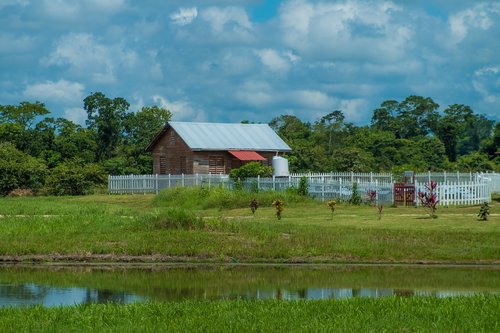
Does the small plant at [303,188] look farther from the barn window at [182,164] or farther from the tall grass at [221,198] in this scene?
the barn window at [182,164]

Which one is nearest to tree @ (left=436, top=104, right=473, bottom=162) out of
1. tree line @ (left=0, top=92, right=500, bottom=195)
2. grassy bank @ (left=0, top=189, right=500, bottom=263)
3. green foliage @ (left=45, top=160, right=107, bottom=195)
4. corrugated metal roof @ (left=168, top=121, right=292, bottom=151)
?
tree line @ (left=0, top=92, right=500, bottom=195)

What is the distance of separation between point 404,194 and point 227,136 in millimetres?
26794

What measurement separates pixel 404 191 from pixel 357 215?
671 cm

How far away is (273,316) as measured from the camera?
14.2 meters

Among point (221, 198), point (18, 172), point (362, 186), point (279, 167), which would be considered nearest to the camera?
point (221, 198)

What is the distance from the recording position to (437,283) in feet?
67.2

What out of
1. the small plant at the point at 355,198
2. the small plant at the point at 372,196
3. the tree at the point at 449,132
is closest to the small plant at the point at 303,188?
the small plant at the point at 355,198

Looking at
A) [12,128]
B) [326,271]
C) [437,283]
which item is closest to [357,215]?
[326,271]

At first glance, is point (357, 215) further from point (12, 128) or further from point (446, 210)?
point (12, 128)

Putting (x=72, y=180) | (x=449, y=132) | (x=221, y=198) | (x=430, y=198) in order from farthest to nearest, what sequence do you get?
(x=449, y=132) < (x=72, y=180) < (x=221, y=198) < (x=430, y=198)

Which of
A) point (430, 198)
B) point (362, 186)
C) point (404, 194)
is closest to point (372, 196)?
point (404, 194)

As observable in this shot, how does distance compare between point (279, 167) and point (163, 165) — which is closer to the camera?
point (279, 167)

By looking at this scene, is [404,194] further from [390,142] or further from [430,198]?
[390,142]

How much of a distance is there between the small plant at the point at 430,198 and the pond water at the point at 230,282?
11.5m
